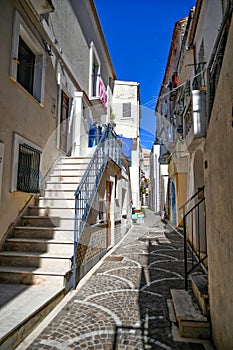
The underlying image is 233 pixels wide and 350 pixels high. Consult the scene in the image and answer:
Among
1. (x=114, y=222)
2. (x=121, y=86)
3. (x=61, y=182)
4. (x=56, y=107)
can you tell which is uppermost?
(x=121, y=86)

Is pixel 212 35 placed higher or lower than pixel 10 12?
higher

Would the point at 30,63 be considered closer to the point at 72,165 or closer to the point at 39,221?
the point at 72,165

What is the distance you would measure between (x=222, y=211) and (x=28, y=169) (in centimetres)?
431

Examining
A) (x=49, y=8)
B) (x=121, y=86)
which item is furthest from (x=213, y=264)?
(x=121, y=86)

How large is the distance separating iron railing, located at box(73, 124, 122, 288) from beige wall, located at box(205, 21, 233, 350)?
2.45 m

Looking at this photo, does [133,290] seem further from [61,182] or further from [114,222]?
[114,222]

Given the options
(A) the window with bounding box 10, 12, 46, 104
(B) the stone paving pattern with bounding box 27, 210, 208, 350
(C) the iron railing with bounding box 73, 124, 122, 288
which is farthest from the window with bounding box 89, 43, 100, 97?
(B) the stone paving pattern with bounding box 27, 210, 208, 350

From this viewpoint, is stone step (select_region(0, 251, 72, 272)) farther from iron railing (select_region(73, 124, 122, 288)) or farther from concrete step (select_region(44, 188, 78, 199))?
concrete step (select_region(44, 188, 78, 199))

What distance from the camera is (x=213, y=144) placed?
256 cm

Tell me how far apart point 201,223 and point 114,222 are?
2.96m

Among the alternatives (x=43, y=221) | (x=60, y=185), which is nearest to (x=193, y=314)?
(x=43, y=221)

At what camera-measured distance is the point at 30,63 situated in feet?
19.6

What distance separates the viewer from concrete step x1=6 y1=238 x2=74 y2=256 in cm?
425

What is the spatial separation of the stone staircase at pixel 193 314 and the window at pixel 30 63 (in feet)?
17.7
